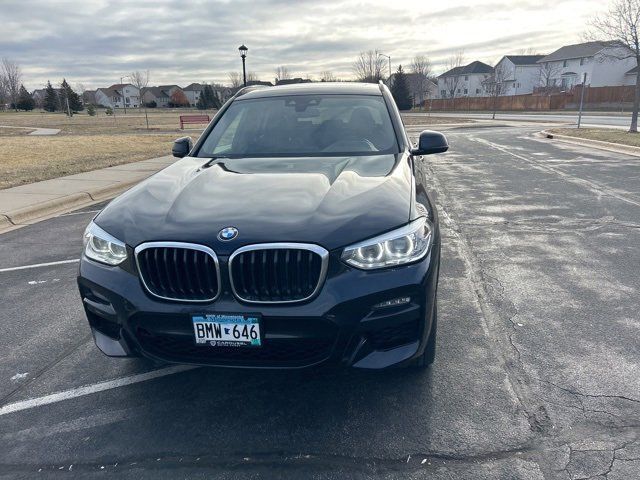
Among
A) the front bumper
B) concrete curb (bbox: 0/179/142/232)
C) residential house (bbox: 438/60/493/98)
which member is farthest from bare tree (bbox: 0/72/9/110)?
the front bumper

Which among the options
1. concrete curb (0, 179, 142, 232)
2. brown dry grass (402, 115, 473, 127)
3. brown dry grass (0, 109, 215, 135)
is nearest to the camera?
concrete curb (0, 179, 142, 232)

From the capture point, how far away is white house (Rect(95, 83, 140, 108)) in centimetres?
14419

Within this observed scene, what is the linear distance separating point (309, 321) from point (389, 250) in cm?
56

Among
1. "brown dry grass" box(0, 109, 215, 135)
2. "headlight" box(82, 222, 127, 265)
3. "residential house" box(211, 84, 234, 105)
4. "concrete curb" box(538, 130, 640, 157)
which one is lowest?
"concrete curb" box(538, 130, 640, 157)

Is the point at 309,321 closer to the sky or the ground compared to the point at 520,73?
closer to the ground

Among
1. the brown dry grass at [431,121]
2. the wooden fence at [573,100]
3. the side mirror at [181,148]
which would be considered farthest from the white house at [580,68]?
the side mirror at [181,148]

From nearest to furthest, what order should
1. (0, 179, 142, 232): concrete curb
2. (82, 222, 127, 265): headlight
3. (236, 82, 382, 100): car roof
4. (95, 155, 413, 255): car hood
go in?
(95, 155, 413, 255): car hood, (82, 222, 127, 265): headlight, (236, 82, 382, 100): car roof, (0, 179, 142, 232): concrete curb

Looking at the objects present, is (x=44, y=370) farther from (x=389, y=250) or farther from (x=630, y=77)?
(x=630, y=77)

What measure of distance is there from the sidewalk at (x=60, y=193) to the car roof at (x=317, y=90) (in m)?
4.90

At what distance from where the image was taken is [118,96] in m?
145

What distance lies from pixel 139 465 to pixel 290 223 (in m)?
1.44

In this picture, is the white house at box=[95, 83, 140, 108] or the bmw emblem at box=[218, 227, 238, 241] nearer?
the bmw emblem at box=[218, 227, 238, 241]

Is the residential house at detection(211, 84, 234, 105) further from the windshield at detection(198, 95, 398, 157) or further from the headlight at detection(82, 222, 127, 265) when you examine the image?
the headlight at detection(82, 222, 127, 265)

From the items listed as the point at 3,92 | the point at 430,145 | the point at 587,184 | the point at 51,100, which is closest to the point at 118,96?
the point at 3,92
